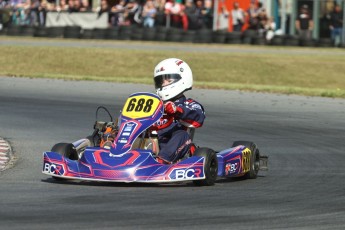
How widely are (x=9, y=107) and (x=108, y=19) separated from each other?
18451 mm

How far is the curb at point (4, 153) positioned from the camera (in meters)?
10.3

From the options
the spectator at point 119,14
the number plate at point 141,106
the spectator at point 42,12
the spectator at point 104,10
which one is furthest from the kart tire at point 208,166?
the spectator at point 42,12

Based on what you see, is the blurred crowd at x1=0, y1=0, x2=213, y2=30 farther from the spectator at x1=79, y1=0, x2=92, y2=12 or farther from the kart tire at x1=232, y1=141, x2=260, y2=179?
the kart tire at x1=232, y1=141, x2=260, y2=179

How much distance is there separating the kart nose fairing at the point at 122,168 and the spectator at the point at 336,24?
24.1 meters

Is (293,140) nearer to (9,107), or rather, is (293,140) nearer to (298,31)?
(9,107)

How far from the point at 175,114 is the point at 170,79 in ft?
1.29

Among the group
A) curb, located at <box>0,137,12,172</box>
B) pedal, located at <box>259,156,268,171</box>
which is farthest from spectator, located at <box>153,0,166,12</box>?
pedal, located at <box>259,156,268,171</box>

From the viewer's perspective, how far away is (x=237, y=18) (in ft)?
107

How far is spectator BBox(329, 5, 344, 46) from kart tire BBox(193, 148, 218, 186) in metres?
23.7

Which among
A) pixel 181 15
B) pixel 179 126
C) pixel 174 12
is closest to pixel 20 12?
pixel 174 12

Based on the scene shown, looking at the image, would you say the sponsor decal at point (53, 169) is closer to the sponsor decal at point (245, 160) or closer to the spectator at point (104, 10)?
the sponsor decal at point (245, 160)

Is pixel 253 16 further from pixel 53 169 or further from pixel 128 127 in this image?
pixel 53 169

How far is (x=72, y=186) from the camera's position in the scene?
346 inches

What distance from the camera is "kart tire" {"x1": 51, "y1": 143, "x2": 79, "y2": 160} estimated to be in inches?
363
